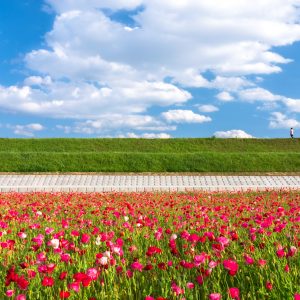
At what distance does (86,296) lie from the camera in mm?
3469

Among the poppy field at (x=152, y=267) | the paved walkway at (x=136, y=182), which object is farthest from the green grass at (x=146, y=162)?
the poppy field at (x=152, y=267)

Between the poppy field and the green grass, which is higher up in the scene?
the green grass

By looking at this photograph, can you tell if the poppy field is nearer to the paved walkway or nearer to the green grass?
the paved walkway

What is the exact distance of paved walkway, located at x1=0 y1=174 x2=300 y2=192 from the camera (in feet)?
78.6

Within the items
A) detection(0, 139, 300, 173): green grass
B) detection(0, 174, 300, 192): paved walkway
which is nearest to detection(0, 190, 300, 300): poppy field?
detection(0, 174, 300, 192): paved walkway

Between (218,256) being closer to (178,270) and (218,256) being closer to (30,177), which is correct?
(178,270)

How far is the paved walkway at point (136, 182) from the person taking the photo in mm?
23953

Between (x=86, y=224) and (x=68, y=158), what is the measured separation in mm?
25547

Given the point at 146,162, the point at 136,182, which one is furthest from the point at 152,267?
the point at 146,162

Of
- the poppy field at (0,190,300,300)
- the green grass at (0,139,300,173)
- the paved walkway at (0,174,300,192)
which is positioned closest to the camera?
the poppy field at (0,190,300,300)

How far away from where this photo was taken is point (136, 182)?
86.1 ft

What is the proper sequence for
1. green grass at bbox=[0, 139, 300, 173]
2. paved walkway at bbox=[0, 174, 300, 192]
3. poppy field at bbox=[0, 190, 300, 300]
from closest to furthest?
poppy field at bbox=[0, 190, 300, 300] < paved walkway at bbox=[0, 174, 300, 192] < green grass at bbox=[0, 139, 300, 173]

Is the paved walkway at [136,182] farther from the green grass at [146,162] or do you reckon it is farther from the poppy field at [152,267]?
the poppy field at [152,267]

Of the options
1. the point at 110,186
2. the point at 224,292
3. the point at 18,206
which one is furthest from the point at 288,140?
the point at 224,292
